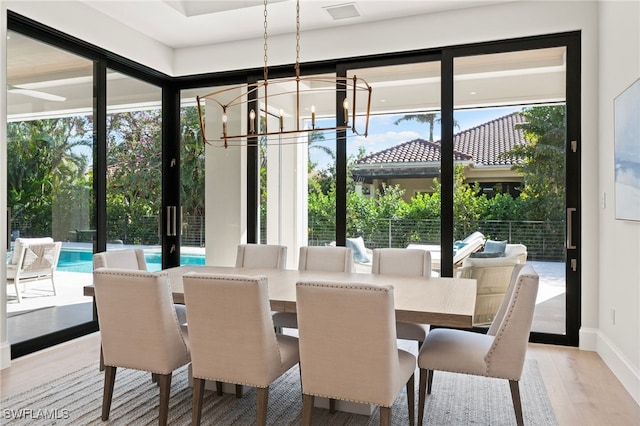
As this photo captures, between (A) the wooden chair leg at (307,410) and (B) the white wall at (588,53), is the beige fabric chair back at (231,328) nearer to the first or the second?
(A) the wooden chair leg at (307,410)

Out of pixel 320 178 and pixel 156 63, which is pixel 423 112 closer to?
pixel 320 178

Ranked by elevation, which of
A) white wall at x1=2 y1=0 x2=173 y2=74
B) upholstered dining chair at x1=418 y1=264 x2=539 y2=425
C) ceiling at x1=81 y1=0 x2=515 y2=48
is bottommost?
upholstered dining chair at x1=418 y1=264 x2=539 y2=425

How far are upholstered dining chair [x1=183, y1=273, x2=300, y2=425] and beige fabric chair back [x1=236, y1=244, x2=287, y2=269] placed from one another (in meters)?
1.49

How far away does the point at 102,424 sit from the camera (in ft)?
8.25

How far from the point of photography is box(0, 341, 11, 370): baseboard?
339cm

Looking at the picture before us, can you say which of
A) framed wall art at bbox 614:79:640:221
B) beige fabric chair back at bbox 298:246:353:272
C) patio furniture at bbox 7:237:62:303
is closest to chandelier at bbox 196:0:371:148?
beige fabric chair back at bbox 298:246:353:272

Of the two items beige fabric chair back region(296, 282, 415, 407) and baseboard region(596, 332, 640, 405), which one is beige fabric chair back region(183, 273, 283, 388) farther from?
baseboard region(596, 332, 640, 405)

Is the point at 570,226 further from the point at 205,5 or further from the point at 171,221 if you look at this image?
the point at 171,221

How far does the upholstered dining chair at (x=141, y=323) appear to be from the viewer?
7.72 feet

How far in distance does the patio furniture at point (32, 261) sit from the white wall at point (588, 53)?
0.42 meters

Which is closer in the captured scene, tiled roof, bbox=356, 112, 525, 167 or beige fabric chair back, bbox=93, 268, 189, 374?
beige fabric chair back, bbox=93, 268, 189, 374

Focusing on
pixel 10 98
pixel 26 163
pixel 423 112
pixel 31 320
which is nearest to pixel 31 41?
pixel 10 98

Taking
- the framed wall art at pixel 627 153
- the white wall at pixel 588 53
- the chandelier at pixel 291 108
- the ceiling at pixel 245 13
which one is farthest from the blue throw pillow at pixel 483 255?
the ceiling at pixel 245 13

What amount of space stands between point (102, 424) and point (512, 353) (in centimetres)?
215
